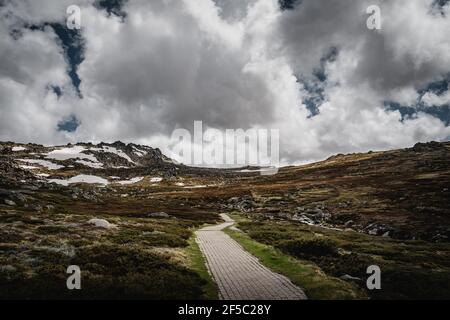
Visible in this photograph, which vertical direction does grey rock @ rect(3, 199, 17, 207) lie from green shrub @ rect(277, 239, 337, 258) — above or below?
above

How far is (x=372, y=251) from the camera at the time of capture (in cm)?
3164

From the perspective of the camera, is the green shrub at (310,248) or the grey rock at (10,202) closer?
the green shrub at (310,248)

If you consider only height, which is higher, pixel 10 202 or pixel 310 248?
pixel 10 202

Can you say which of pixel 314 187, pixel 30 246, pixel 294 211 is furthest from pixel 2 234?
pixel 314 187

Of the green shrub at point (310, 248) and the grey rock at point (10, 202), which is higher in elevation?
the grey rock at point (10, 202)

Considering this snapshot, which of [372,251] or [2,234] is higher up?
[2,234]

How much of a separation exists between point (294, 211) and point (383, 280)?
56.6 m

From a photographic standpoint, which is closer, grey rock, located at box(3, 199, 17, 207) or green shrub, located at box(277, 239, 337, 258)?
green shrub, located at box(277, 239, 337, 258)

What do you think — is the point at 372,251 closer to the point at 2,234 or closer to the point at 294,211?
the point at 2,234

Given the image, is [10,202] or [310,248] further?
[10,202]

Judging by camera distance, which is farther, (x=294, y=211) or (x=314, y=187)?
(x=314, y=187)
